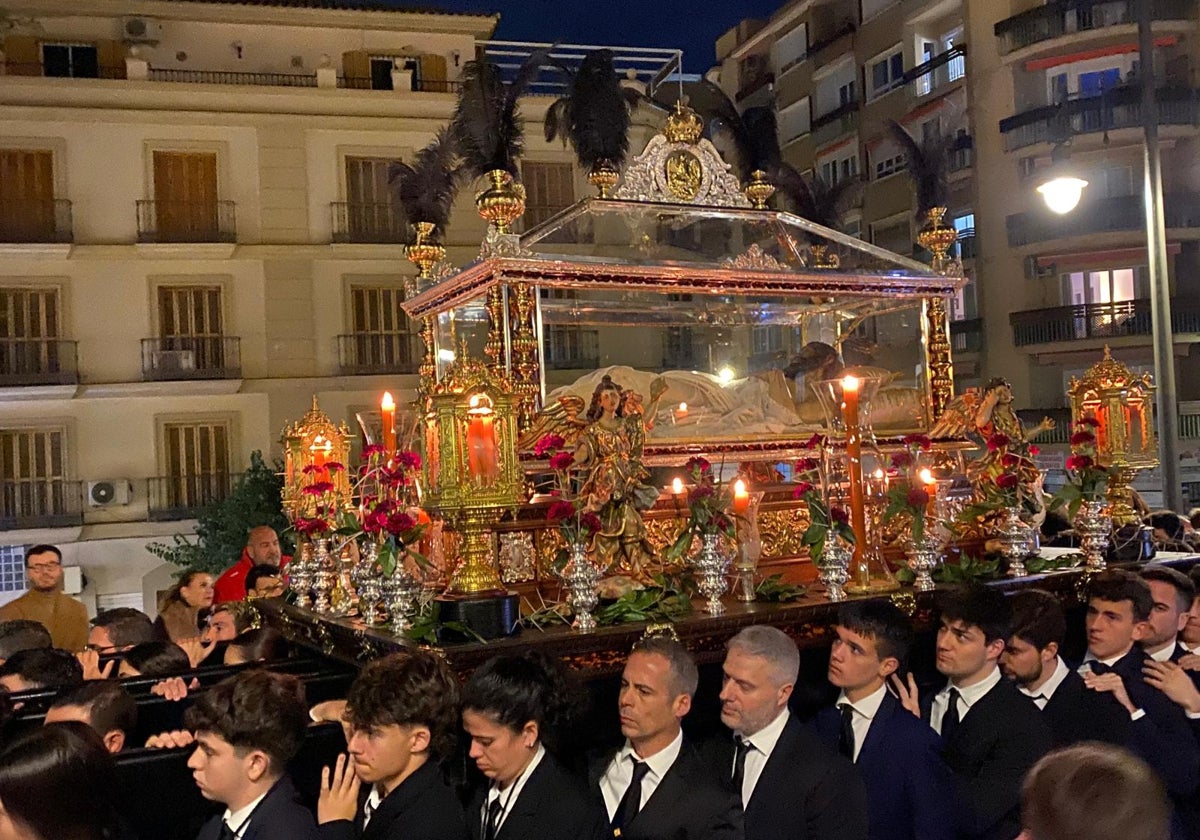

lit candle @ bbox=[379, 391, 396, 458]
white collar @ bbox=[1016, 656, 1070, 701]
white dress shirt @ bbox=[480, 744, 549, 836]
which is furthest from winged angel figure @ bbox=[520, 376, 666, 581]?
white dress shirt @ bbox=[480, 744, 549, 836]

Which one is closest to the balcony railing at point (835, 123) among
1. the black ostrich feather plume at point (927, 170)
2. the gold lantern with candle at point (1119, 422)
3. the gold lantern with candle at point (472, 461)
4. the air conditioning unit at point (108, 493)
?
the air conditioning unit at point (108, 493)

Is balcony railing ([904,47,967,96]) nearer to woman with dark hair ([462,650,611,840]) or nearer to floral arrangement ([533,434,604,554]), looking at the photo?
floral arrangement ([533,434,604,554])

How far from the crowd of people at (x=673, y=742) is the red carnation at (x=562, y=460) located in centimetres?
156

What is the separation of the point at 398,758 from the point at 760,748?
3.61 feet

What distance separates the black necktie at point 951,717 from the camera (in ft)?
14.3

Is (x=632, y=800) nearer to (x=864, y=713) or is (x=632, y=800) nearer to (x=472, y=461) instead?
(x=864, y=713)

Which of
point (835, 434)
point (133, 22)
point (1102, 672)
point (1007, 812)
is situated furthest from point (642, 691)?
point (133, 22)

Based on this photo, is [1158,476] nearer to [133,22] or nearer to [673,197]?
[673,197]

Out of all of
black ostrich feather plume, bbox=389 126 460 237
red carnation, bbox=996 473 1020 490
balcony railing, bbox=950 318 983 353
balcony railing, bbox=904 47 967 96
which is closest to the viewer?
red carnation, bbox=996 473 1020 490

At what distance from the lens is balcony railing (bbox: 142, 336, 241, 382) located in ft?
59.0

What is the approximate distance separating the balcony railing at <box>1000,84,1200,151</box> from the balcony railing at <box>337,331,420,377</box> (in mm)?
11046

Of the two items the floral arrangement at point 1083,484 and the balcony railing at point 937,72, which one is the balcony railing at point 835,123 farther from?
the floral arrangement at point 1083,484

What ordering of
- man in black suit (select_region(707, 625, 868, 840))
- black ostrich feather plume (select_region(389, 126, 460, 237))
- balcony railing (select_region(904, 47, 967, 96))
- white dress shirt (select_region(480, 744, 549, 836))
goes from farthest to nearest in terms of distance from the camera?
balcony railing (select_region(904, 47, 967, 96)), black ostrich feather plume (select_region(389, 126, 460, 237)), white dress shirt (select_region(480, 744, 549, 836)), man in black suit (select_region(707, 625, 868, 840))

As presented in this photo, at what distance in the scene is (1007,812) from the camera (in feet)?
13.1
